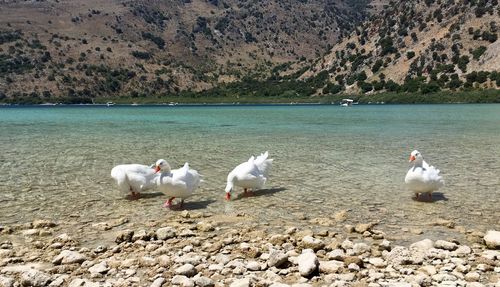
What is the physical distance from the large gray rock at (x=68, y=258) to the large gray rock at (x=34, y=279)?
76 centimetres

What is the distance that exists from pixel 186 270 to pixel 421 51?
118 metres

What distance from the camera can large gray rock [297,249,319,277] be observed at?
22.4 feet

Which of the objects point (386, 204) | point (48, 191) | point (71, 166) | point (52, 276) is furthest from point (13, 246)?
point (71, 166)

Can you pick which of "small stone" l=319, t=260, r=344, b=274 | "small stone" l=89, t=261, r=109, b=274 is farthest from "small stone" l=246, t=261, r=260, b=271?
"small stone" l=89, t=261, r=109, b=274

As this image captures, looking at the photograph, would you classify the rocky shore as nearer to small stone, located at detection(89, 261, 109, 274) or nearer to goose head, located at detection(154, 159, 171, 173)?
small stone, located at detection(89, 261, 109, 274)

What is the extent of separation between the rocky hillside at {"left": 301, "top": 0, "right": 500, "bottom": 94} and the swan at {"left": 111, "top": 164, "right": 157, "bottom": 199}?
96714 millimetres

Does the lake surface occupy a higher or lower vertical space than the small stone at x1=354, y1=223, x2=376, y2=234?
lower

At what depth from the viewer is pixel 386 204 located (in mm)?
11930

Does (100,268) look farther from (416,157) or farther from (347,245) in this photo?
(416,157)

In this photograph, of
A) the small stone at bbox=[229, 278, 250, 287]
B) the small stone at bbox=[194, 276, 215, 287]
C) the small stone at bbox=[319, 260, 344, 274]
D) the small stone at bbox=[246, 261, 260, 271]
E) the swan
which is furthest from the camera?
the swan

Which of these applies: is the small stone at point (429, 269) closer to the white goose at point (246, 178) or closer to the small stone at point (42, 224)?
the white goose at point (246, 178)

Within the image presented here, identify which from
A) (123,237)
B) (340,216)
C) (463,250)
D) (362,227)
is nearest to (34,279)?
(123,237)

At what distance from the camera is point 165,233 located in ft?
29.0

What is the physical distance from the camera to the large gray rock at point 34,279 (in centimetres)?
662
